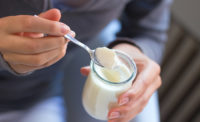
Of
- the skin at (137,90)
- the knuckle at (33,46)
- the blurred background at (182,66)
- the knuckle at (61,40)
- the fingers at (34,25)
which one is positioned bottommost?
the blurred background at (182,66)

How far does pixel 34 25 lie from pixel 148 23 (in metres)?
0.43

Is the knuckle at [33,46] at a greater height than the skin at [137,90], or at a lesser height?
greater

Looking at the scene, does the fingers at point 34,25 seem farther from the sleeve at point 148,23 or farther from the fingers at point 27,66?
the sleeve at point 148,23

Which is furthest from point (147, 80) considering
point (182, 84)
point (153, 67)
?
point (182, 84)

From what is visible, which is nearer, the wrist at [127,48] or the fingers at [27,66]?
the fingers at [27,66]

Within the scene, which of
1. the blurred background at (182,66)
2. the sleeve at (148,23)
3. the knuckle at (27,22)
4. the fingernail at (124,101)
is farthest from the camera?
the blurred background at (182,66)

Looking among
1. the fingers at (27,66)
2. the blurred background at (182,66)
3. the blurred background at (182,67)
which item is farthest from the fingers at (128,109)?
the blurred background at (182,67)

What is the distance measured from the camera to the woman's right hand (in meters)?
0.34

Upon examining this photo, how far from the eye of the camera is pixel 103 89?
42 centimetres

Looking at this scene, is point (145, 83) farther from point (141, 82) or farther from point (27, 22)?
point (27, 22)

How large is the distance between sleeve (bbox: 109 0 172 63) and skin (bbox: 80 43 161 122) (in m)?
0.12

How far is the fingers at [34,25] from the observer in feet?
1.10

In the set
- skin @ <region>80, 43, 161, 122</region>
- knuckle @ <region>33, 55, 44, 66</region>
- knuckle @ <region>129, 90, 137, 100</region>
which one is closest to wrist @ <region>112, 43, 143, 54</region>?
skin @ <region>80, 43, 161, 122</region>

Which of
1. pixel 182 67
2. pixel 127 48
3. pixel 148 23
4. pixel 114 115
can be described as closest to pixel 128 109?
pixel 114 115
